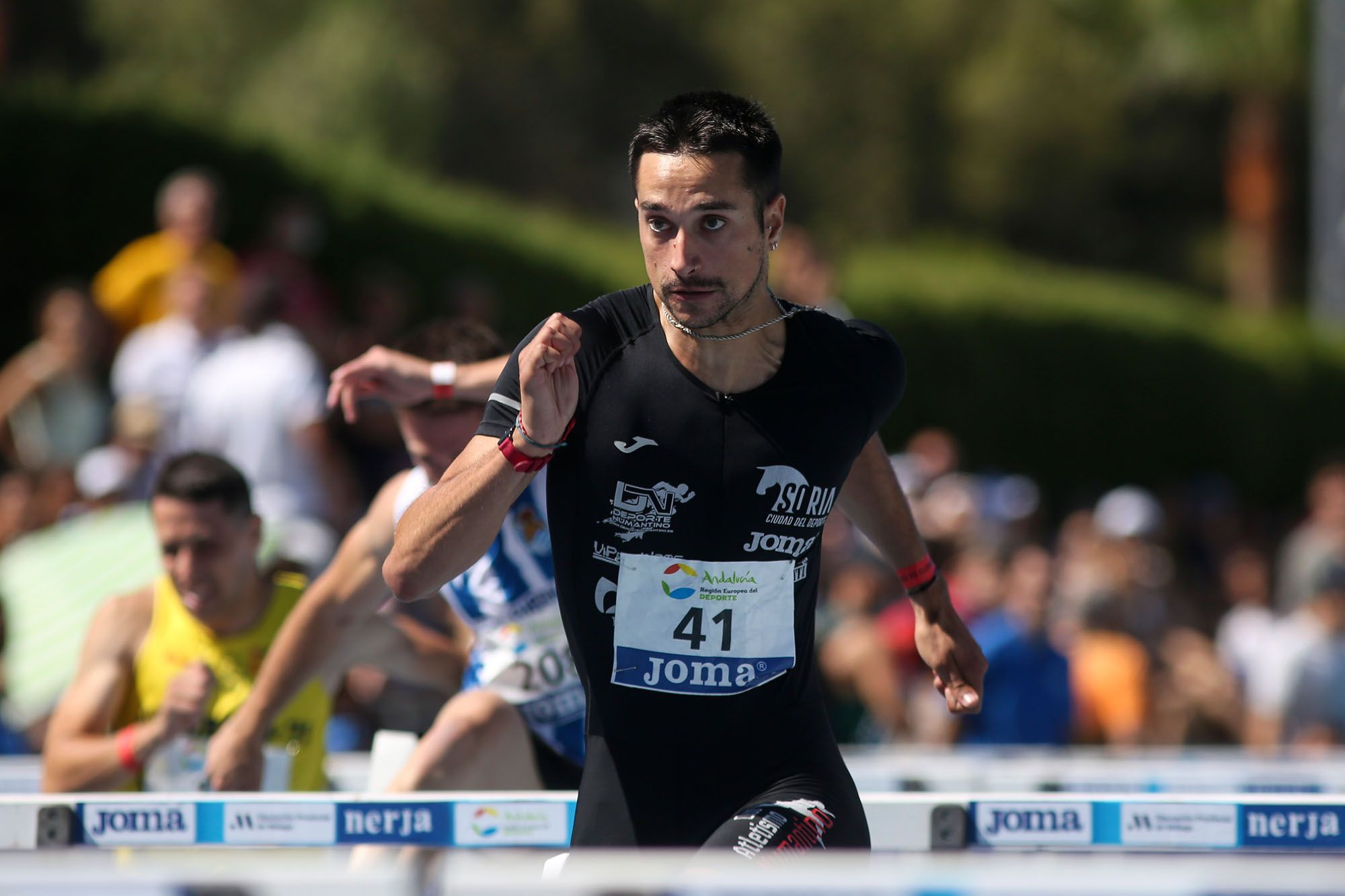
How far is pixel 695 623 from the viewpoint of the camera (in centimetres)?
344

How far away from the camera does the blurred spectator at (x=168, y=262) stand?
30.0 ft

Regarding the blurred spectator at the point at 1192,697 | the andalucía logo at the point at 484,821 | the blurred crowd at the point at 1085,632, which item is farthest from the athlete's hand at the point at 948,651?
the blurred spectator at the point at 1192,697

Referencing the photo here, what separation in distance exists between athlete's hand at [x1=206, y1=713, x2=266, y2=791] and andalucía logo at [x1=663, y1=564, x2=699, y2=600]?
159 cm

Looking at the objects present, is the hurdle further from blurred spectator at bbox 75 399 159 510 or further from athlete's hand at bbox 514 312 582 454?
A: blurred spectator at bbox 75 399 159 510

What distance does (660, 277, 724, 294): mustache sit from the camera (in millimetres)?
3336

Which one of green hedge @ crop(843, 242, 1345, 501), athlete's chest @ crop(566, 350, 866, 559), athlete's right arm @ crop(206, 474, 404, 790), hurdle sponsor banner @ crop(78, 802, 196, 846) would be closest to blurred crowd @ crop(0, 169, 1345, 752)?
athlete's right arm @ crop(206, 474, 404, 790)

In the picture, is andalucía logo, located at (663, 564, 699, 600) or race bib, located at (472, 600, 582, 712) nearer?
andalucía logo, located at (663, 564, 699, 600)

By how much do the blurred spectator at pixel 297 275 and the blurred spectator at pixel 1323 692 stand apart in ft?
20.9

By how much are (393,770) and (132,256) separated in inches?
213

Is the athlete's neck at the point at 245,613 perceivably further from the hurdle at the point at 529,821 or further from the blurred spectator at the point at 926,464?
the blurred spectator at the point at 926,464

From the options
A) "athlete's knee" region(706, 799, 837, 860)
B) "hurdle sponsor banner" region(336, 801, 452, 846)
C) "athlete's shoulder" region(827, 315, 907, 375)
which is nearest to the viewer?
"athlete's knee" region(706, 799, 837, 860)

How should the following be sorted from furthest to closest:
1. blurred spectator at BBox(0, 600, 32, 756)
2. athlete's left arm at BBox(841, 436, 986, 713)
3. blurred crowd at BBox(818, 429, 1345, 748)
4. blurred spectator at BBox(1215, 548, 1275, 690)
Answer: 1. blurred spectator at BBox(1215, 548, 1275, 690)
2. blurred crowd at BBox(818, 429, 1345, 748)
3. blurred spectator at BBox(0, 600, 32, 756)
4. athlete's left arm at BBox(841, 436, 986, 713)

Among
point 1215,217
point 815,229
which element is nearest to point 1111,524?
Result: point 815,229

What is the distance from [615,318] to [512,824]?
51.3 inches
